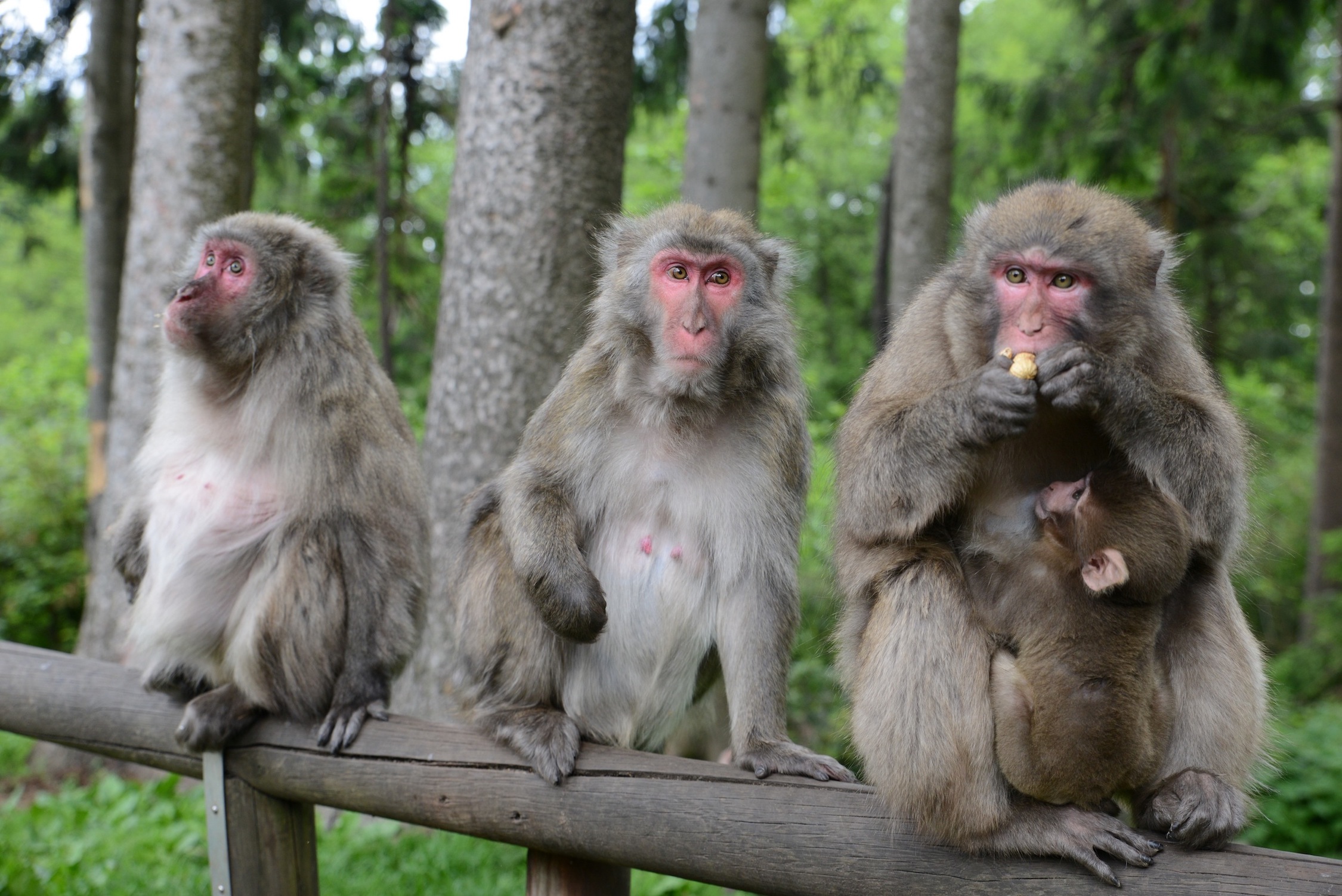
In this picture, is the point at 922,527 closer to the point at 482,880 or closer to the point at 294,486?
the point at 294,486

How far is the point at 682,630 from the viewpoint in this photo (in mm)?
3170

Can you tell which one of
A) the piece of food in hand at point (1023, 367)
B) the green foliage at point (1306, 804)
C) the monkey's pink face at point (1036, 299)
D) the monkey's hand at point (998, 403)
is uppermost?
the monkey's pink face at point (1036, 299)

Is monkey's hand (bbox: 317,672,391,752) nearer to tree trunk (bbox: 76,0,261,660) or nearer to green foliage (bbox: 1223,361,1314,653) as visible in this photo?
tree trunk (bbox: 76,0,261,660)

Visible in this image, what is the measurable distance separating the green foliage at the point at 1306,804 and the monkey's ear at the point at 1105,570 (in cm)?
444

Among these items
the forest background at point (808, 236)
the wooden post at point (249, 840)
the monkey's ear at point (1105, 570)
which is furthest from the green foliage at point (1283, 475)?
the wooden post at point (249, 840)

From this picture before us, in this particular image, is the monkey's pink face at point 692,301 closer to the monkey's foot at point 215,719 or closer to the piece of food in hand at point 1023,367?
the piece of food in hand at point 1023,367

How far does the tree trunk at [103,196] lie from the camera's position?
800cm

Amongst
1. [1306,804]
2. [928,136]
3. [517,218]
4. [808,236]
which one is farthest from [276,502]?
[808,236]

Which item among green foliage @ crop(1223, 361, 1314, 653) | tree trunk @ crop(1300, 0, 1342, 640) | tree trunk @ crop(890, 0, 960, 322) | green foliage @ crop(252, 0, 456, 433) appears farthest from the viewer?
green foliage @ crop(1223, 361, 1314, 653)

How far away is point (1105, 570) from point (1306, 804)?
5144 mm

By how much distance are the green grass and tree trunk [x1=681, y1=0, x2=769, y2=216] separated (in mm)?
3444

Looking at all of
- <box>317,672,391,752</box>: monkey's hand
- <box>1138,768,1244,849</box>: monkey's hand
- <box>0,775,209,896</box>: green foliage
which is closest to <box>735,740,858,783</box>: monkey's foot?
<box>1138,768,1244,849</box>: monkey's hand

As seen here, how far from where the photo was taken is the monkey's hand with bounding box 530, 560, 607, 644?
292cm

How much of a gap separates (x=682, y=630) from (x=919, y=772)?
102cm
